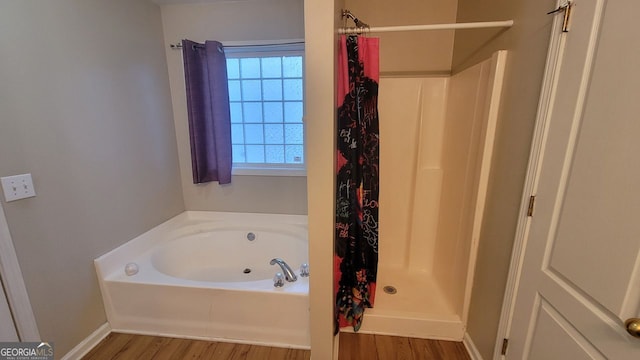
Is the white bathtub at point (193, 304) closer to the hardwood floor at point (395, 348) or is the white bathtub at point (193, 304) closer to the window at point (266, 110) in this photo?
the hardwood floor at point (395, 348)

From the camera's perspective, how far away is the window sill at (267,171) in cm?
245

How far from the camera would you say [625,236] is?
70 cm

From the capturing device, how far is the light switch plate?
125cm

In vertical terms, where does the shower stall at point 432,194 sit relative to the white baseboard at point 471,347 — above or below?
above

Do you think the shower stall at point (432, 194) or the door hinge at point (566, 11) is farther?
the shower stall at point (432, 194)

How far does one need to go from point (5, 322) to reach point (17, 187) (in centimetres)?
68

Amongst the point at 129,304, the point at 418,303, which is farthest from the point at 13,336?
the point at 418,303

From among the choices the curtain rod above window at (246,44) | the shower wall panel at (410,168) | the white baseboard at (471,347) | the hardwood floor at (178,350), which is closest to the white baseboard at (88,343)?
the hardwood floor at (178,350)

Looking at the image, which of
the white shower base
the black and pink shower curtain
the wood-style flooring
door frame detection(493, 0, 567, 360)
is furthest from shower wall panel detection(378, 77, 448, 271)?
door frame detection(493, 0, 567, 360)

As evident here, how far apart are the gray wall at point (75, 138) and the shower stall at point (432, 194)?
1.91 m

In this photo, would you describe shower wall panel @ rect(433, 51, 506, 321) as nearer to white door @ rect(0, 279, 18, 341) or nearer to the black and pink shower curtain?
the black and pink shower curtain

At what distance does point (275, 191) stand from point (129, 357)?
61.5 inches

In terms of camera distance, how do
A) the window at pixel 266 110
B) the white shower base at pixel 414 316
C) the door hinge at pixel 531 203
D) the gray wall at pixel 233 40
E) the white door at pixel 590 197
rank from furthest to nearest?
the window at pixel 266 110
the gray wall at pixel 233 40
the white shower base at pixel 414 316
the door hinge at pixel 531 203
the white door at pixel 590 197

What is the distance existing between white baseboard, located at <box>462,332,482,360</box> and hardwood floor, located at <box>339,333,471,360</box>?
2 cm
